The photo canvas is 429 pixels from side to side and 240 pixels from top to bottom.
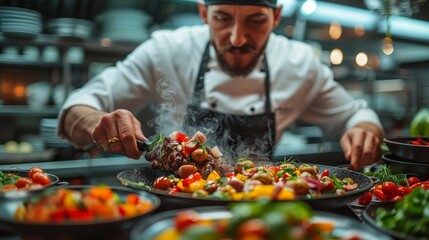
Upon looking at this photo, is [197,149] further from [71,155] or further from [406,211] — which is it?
[71,155]

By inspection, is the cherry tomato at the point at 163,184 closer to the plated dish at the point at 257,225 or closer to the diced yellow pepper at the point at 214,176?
the diced yellow pepper at the point at 214,176

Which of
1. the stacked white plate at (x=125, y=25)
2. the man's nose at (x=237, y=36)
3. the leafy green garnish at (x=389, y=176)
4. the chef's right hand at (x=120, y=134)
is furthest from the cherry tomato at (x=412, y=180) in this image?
the stacked white plate at (x=125, y=25)

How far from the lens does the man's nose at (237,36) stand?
2.60 m

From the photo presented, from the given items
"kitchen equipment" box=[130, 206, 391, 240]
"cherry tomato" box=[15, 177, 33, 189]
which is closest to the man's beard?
"cherry tomato" box=[15, 177, 33, 189]

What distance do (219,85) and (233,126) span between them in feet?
1.22

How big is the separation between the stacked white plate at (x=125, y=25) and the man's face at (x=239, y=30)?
6.22ft

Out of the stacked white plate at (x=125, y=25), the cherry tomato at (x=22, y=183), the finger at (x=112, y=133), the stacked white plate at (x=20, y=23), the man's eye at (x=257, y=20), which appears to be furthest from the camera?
the stacked white plate at (x=125, y=25)

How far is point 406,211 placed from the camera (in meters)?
1.10

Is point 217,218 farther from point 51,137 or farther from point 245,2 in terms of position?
point 51,137

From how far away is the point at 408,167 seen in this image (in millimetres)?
1859

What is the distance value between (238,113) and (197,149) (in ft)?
4.39

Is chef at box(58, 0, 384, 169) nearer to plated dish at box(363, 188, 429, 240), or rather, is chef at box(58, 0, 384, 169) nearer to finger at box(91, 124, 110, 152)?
finger at box(91, 124, 110, 152)

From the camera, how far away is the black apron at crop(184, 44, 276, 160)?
8.71ft

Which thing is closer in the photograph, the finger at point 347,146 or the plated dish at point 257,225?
the plated dish at point 257,225
